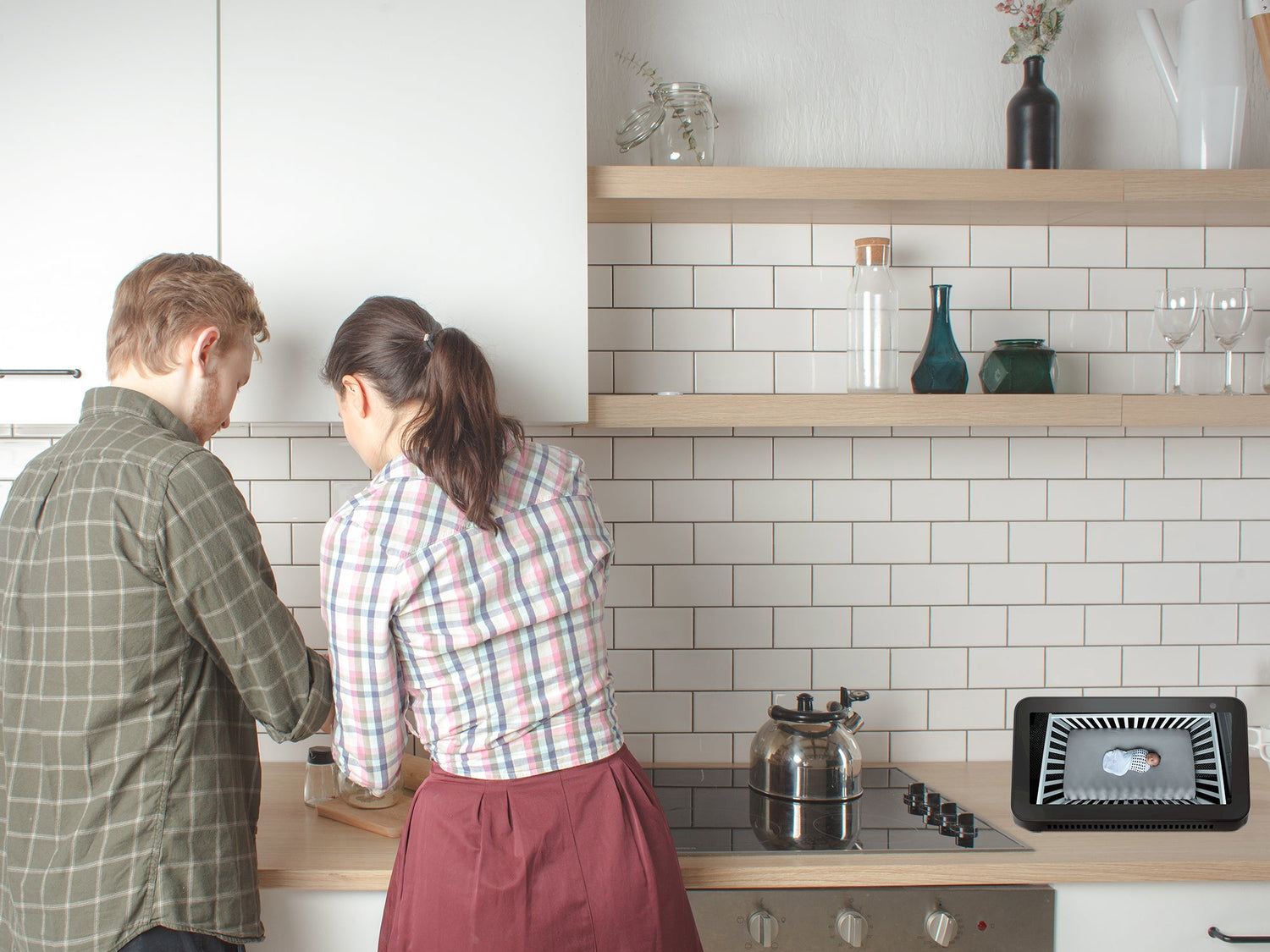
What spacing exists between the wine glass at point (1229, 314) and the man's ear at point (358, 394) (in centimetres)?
163

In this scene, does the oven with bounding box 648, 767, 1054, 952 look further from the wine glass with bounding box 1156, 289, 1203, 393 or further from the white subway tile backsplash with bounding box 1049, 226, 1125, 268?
the white subway tile backsplash with bounding box 1049, 226, 1125, 268

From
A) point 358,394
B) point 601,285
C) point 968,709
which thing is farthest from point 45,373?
point 968,709

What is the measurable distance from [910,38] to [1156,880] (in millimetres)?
1701

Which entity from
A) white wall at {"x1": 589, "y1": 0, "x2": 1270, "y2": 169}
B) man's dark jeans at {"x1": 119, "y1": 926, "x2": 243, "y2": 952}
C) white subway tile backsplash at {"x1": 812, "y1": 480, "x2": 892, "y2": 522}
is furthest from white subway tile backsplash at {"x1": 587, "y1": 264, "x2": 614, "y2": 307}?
man's dark jeans at {"x1": 119, "y1": 926, "x2": 243, "y2": 952}

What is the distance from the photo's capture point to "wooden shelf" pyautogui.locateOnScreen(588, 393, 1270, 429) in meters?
1.73

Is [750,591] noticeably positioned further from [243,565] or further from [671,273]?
[243,565]

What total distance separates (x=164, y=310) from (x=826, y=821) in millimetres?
1363

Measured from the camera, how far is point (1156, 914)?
1529mm

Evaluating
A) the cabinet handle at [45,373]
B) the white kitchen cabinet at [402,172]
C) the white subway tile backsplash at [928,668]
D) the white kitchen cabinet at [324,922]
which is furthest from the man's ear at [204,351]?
the white subway tile backsplash at [928,668]

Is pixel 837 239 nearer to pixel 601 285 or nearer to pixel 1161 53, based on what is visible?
pixel 601 285

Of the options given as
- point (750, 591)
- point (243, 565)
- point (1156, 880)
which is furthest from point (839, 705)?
point (243, 565)

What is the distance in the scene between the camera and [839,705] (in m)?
1.79

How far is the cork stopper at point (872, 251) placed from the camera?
1.93 m

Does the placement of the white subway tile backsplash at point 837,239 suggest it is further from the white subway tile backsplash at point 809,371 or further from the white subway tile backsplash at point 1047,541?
the white subway tile backsplash at point 1047,541
